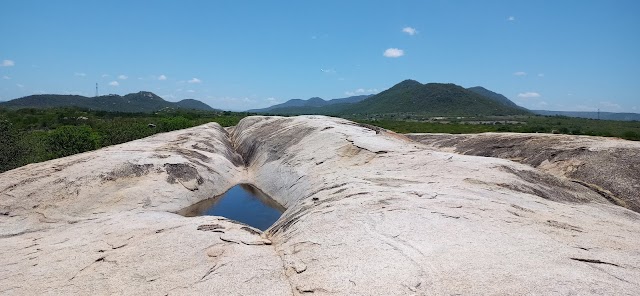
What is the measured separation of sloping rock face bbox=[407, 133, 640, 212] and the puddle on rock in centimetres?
1524

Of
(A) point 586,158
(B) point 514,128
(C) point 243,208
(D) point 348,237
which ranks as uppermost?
(B) point 514,128

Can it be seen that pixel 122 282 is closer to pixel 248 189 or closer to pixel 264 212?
pixel 264 212

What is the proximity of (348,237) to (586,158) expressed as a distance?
17.4 metres

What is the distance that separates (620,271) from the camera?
718 cm

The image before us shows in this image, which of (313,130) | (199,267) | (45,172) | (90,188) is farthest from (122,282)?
(313,130)

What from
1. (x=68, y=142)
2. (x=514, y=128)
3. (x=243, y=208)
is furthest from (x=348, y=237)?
(x=514, y=128)

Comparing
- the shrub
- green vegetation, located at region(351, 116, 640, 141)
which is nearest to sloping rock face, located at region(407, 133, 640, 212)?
green vegetation, located at region(351, 116, 640, 141)

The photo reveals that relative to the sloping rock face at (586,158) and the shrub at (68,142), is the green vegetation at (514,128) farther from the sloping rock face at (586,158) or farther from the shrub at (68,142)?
the shrub at (68,142)

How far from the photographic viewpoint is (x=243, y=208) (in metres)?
22.0

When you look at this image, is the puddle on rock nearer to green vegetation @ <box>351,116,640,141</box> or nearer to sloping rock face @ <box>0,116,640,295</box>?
sloping rock face @ <box>0,116,640,295</box>

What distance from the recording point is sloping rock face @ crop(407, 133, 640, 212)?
17594 mm

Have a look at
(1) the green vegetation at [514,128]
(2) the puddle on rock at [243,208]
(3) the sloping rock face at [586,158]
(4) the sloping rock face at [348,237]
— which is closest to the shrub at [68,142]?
(4) the sloping rock face at [348,237]

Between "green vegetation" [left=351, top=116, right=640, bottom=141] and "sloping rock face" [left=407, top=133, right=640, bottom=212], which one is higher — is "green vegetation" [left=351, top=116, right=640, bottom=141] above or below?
above

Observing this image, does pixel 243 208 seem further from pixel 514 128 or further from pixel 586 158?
pixel 514 128
